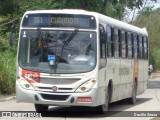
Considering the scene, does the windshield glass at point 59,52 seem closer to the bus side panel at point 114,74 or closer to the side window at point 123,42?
the bus side panel at point 114,74

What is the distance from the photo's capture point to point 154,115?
55.9 feet

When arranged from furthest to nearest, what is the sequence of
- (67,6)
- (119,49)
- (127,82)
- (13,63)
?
(67,6), (13,63), (127,82), (119,49)

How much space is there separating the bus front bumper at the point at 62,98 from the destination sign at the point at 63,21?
1.93 metres

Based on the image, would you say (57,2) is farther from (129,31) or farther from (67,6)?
(129,31)

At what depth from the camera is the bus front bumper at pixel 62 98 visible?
15.6m

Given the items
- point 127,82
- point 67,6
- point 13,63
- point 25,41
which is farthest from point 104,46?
point 67,6

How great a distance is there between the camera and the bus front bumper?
15555mm

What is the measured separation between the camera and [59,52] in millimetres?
15953

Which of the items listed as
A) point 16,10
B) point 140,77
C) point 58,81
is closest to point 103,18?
point 58,81

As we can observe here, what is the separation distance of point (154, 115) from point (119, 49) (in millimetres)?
3198

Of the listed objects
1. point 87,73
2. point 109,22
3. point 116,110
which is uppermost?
point 109,22

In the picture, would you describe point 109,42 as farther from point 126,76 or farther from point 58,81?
point 126,76

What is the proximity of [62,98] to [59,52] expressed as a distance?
131cm

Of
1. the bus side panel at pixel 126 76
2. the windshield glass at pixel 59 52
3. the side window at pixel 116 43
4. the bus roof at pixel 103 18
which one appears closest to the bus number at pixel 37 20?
the bus roof at pixel 103 18
